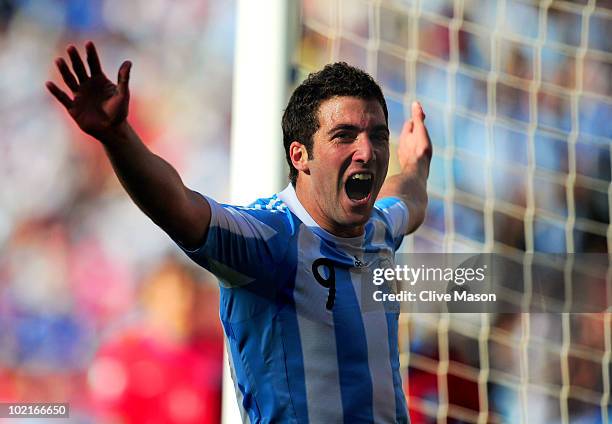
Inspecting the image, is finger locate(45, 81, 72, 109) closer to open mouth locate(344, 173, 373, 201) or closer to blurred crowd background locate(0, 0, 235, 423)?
open mouth locate(344, 173, 373, 201)

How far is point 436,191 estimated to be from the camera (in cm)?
312

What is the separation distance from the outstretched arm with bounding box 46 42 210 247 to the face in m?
0.41

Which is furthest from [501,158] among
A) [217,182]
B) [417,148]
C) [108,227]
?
[108,227]

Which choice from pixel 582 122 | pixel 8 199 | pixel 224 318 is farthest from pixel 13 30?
pixel 224 318

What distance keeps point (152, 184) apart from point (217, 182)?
7.20 feet

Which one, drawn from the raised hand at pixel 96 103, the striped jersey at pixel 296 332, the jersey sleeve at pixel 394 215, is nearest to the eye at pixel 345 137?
the striped jersey at pixel 296 332

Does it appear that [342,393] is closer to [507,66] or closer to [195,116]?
[507,66]

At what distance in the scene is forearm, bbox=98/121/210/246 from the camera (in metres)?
1.31

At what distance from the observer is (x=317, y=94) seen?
5.86ft

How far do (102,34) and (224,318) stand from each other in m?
2.18

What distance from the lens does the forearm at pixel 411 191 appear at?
2.20 m

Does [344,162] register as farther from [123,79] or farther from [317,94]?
[123,79]

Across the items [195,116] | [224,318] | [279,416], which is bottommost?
[279,416]

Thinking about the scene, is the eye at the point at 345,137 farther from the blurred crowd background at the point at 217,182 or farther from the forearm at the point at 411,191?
the blurred crowd background at the point at 217,182
